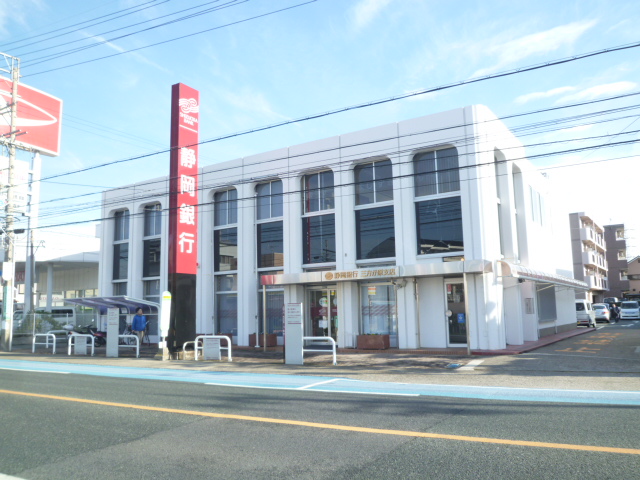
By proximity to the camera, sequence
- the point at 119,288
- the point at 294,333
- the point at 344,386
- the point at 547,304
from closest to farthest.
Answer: the point at 344,386, the point at 294,333, the point at 547,304, the point at 119,288

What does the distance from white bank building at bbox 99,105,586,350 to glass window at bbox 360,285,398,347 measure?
0.04 metres

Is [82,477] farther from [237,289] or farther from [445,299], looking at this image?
[237,289]

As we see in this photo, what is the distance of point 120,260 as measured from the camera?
93.5 ft

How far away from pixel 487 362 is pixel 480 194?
5.95m

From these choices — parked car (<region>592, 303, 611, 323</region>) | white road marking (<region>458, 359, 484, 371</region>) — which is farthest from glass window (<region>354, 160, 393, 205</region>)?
parked car (<region>592, 303, 611, 323</region>)

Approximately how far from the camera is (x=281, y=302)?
2250 centimetres

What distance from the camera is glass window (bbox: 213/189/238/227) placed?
79.9ft

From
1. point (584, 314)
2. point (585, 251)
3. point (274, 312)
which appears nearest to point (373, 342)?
point (274, 312)

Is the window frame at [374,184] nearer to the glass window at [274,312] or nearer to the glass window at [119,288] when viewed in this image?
the glass window at [274,312]

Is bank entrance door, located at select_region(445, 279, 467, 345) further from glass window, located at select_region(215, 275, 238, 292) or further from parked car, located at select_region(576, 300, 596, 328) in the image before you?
parked car, located at select_region(576, 300, 596, 328)

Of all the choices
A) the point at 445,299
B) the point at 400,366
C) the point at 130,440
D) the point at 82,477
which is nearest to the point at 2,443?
the point at 130,440

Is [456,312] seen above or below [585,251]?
below

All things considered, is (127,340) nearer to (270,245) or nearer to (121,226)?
(121,226)

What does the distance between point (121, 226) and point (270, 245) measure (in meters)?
10.9
